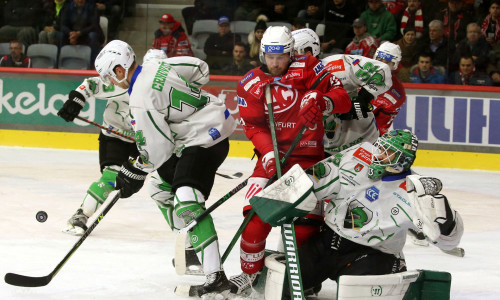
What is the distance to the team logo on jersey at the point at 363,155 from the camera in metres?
3.44

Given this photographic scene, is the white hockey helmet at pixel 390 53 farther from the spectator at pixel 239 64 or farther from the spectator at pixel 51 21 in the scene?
the spectator at pixel 51 21

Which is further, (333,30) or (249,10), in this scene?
(249,10)

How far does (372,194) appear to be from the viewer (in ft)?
11.2

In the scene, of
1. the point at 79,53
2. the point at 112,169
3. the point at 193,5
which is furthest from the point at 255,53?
the point at 112,169

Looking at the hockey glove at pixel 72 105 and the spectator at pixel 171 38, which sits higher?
the spectator at pixel 171 38

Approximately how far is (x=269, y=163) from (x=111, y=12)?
6.10 metres

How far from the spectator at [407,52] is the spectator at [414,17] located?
4cm

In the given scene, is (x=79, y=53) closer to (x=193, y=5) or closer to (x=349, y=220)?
(x=193, y=5)

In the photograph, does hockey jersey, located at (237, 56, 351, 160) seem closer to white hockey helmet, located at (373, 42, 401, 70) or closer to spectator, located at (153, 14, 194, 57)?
white hockey helmet, located at (373, 42, 401, 70)

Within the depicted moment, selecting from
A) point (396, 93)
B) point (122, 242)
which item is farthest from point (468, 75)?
point (122, 242)

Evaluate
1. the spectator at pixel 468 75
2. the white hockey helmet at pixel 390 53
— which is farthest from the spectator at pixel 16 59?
the white hockey helmet at pixel 390 53

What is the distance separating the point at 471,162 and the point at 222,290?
15.7 ft

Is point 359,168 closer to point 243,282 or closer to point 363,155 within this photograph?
point 363,155

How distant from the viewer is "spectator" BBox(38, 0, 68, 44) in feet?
30.0
